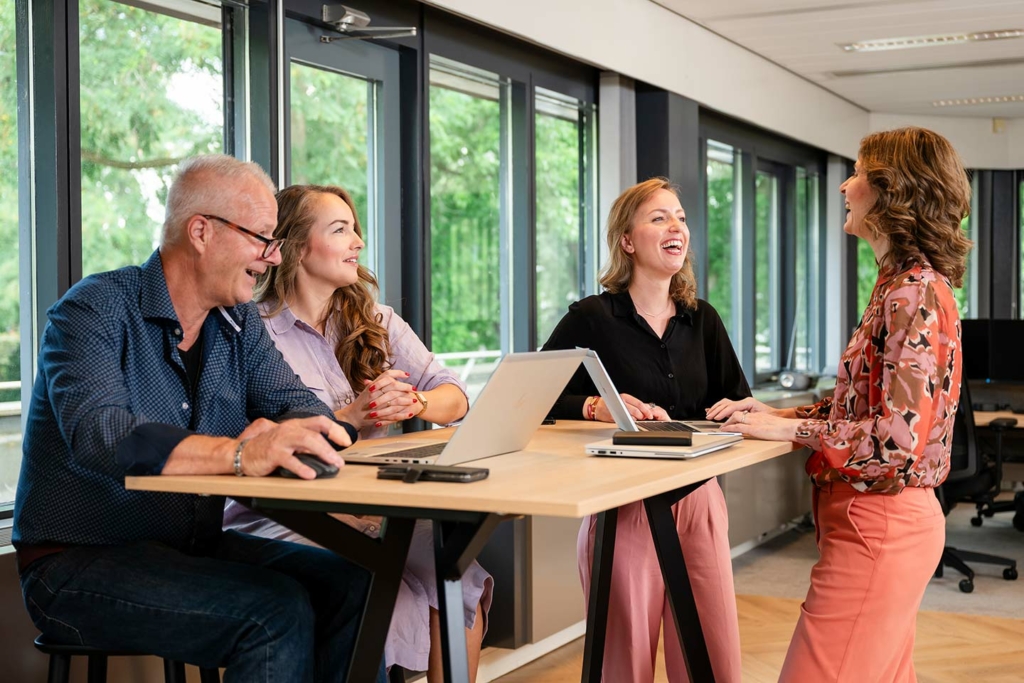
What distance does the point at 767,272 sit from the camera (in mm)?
6992

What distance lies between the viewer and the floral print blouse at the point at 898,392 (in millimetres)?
2033

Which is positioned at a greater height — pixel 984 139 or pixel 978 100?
pixel 978 100

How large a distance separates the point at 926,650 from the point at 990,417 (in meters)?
1.87

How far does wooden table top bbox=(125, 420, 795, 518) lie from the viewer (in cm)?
156

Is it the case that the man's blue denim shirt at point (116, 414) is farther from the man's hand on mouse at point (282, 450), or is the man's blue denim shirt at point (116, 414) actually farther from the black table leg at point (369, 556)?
the black table leg at point (369, 556)

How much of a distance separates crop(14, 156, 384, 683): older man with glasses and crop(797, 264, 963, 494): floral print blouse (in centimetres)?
94

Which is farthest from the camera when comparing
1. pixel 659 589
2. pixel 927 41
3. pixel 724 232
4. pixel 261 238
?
pixel 724 232

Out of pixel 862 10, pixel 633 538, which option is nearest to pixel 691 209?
pixel 862 10

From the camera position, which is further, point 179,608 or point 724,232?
point 724,232

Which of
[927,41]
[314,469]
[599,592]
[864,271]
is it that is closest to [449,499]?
[314,469]

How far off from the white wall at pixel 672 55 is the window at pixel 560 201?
29cm

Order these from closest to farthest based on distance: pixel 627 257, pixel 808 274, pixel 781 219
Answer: pixel 627 257
pixel 781 219
pixel 808 274

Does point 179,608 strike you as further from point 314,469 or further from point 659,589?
point 659,589

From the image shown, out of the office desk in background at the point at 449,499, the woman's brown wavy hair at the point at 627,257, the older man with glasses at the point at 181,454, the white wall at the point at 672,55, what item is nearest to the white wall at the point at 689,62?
the white wall at the point at 672,55
